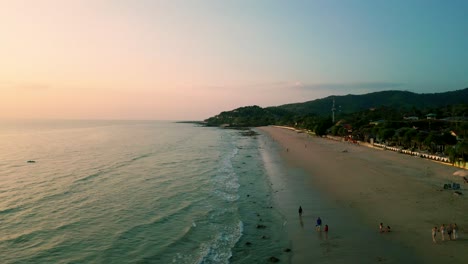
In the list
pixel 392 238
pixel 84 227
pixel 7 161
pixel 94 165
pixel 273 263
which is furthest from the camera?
pixel 7 161

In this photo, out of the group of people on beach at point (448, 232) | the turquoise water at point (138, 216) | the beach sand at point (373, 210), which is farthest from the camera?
the turquoise water at point (138, 216)

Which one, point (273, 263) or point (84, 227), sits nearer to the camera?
point (273, 263)

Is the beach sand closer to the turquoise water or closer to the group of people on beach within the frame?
the group of people on beach

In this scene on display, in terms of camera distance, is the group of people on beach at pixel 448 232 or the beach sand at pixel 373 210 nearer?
the beach sand at pixel 373 210

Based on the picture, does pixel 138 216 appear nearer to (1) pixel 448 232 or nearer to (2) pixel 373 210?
(2) pixel 373 210

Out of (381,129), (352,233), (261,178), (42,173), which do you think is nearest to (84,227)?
(352,233)

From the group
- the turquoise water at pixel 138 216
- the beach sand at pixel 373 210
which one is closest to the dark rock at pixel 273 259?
the turquoise water at pixel 138 216

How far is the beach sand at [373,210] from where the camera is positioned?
15.6 meters

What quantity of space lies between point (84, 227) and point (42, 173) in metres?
22.9

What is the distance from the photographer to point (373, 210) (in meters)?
22.4

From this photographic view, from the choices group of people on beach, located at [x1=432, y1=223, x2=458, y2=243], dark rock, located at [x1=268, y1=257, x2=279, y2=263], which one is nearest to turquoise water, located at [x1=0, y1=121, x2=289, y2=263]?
dark rock, located at [x1=268, y1=257, x2=279, y2=263]

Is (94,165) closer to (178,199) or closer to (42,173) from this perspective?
(42,173)

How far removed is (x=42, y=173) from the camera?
129 ft

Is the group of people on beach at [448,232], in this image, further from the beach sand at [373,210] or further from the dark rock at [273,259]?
the dark rock at [273,259]
